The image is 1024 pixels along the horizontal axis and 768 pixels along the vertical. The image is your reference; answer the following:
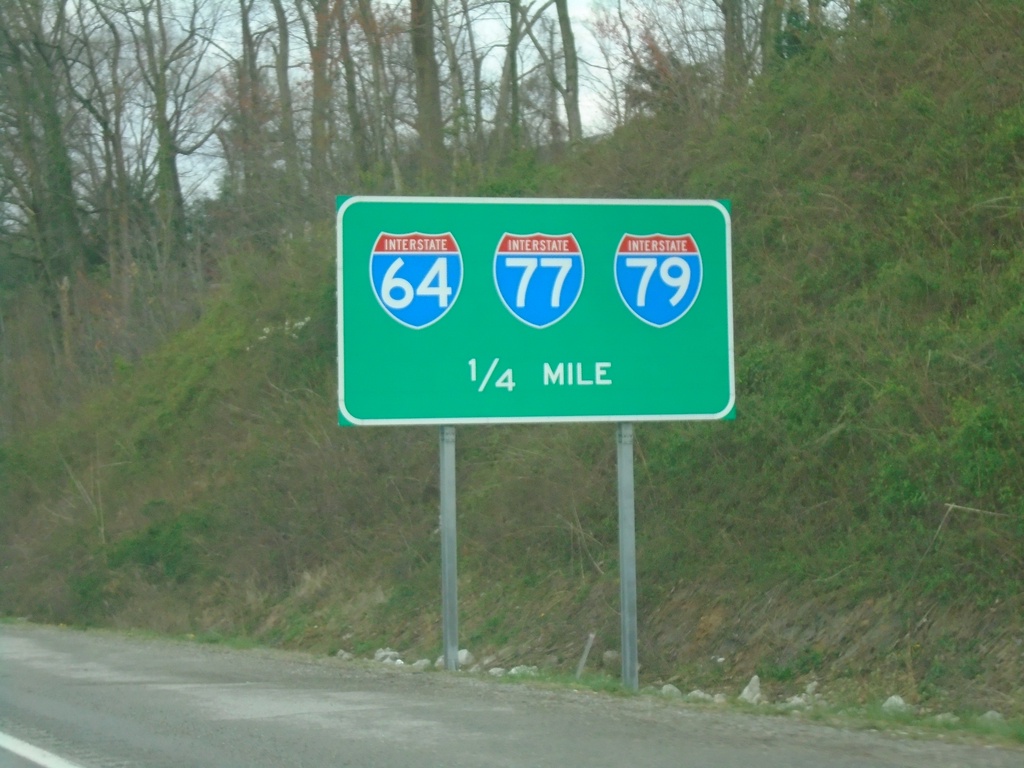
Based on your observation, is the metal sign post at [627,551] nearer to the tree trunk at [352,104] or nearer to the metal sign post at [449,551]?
the metal sign post at [449,551]

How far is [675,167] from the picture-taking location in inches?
845

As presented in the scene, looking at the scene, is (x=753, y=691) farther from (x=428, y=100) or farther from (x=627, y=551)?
(x=428, y=100)

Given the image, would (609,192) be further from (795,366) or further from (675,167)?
(795,366)

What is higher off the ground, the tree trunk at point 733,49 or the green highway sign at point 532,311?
the tree trunk at point 733,49

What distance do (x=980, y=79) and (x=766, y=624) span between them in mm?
7760

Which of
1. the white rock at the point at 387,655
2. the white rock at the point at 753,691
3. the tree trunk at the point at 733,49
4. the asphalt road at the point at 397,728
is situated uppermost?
the tree trunk at the point at 733,49

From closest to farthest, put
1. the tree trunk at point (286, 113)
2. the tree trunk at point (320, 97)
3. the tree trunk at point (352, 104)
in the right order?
1. the tree trunk at point (352, 104)
2. the tree trunk at point (320, 97)
3. the tree trunk at point (286, 113)

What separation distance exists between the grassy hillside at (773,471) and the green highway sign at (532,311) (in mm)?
2449

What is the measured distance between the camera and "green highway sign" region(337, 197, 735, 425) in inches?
434

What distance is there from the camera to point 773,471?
1422 centimetres

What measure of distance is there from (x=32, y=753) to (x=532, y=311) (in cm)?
571

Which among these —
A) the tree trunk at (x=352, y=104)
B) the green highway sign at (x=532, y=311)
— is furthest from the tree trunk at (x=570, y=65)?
the green highway sign at (x=532, y=311)

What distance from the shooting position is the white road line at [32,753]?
6914 mm

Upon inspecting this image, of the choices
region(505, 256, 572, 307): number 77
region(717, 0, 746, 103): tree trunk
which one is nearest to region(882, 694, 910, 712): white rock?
region(505, 256, 572, 307): number 77
